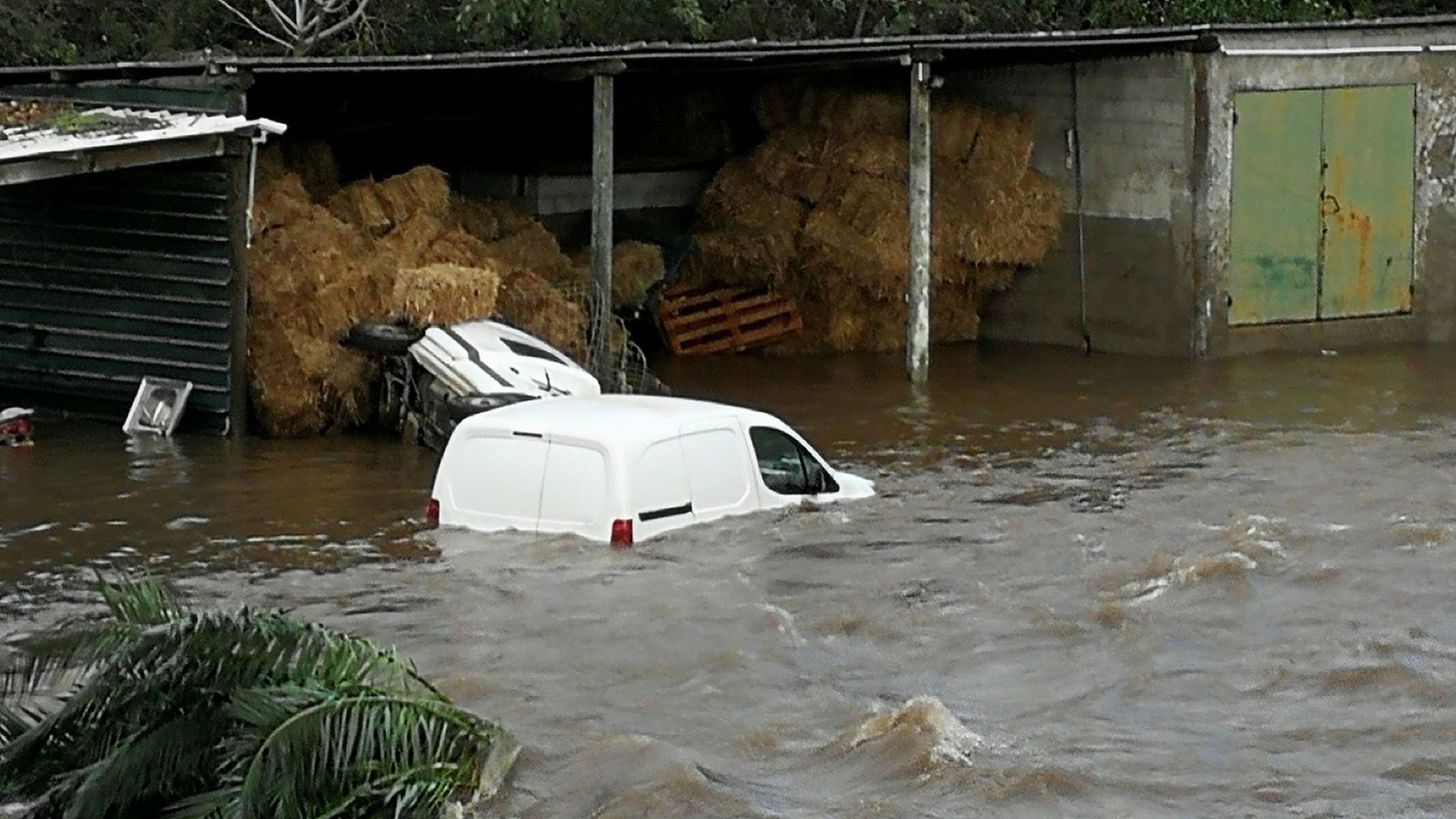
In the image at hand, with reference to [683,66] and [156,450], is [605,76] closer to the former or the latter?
[683,66]

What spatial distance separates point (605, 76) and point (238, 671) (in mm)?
12275

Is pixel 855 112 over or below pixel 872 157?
over

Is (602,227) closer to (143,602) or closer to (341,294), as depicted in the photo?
(341,294)

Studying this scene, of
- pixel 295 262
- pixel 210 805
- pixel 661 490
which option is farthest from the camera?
pixel 295 262

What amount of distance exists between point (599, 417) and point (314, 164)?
9.49 meters

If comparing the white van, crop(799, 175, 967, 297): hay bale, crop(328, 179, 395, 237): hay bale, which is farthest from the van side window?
crop(799, 175, 967, 297): hay bale

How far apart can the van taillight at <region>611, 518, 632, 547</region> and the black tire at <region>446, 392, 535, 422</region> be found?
4.20m

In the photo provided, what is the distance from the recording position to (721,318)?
25328 mm

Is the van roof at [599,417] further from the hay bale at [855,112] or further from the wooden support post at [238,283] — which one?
the hay bale at [855,112]

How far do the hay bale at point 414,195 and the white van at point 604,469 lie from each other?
23.4 feet

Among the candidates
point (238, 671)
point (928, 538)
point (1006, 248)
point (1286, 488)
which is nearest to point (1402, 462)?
point (1286, 488)

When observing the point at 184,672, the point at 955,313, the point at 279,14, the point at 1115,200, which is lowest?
the point at 184,672

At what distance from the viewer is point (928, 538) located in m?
15.3

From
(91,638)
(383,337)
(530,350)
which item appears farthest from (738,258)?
(91,638)
